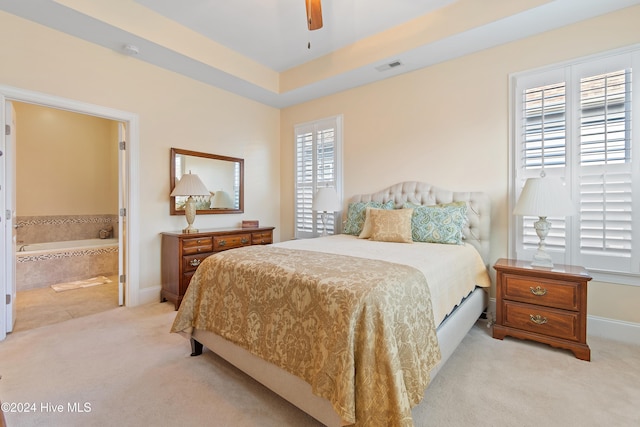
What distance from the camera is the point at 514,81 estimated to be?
9.59 ft

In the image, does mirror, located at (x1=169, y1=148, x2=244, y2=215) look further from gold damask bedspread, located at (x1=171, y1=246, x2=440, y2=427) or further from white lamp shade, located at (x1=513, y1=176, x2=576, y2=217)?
white lamp shade, located at (x1=513, y1=176, x2=576, y2=217)

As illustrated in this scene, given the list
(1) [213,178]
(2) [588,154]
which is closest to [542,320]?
(2) [588,154]

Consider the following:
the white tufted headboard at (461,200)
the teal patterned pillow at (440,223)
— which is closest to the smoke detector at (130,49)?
the white tufted headboard at (461,200)

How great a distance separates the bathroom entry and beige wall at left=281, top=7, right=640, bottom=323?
3.76m

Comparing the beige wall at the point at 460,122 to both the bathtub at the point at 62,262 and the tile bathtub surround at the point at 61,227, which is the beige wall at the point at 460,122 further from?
the tile bathtub surround at the point at 61,227

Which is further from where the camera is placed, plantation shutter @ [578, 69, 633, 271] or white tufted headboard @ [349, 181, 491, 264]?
white tufted headboard @ [349, 181, 491, 264]

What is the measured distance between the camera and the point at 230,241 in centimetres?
370

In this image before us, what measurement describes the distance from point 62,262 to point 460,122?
5.80 m

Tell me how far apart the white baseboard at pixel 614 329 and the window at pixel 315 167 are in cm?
288

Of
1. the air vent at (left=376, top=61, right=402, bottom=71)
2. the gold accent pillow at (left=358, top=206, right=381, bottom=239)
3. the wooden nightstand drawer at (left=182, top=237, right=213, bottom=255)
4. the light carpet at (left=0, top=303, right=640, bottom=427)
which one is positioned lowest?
the light carpet at (left=0, top=303, right=640, bottom=427)

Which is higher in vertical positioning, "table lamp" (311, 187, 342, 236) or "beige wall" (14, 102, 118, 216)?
"beige wall" (14, 102, 118, 216)

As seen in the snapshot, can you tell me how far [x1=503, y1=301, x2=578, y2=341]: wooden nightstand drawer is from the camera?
218 cm

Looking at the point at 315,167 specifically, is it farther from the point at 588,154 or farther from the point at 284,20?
the point at 588,154

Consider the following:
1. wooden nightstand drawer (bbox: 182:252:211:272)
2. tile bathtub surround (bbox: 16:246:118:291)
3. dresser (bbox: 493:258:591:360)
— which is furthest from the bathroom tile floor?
dresser (bbox: 493:258:591:360)
